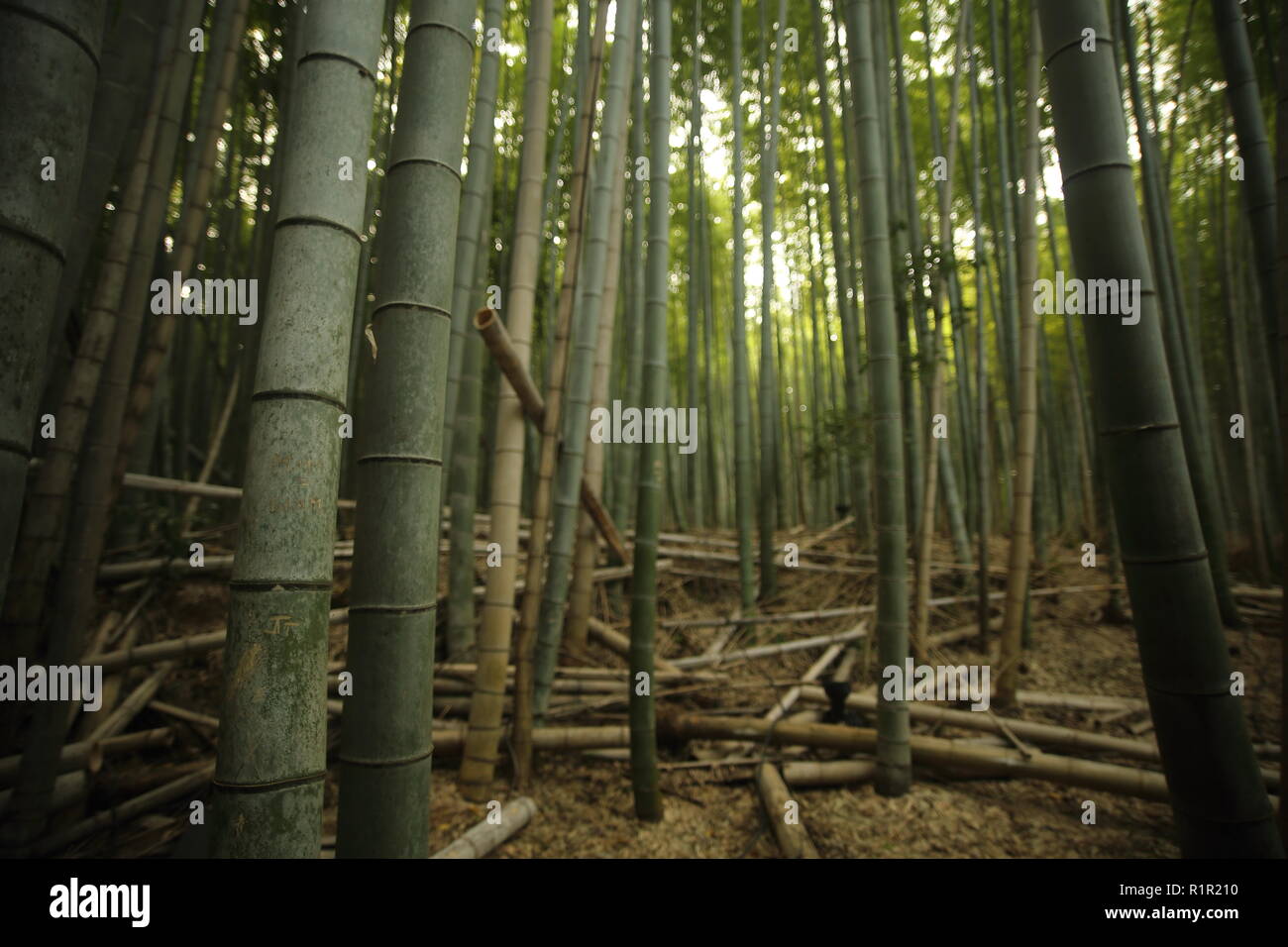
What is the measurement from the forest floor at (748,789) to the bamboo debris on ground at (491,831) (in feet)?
0.18

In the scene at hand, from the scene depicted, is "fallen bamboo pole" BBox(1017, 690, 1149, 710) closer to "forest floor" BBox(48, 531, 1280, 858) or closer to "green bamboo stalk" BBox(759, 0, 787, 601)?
"forest floor" BBox(48, 531, 1280, 858)

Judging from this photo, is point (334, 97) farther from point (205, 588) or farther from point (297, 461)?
point (205, 588)

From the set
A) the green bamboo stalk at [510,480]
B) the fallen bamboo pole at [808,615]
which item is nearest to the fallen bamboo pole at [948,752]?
the green bamboo stalk at [510,480]

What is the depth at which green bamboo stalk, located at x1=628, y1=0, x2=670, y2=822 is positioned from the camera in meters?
2.41

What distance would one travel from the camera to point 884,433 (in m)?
2.70

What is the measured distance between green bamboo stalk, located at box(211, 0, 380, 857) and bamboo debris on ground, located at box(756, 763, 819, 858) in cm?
193

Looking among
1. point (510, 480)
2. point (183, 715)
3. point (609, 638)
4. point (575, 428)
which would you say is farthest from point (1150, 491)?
point (183, 715)

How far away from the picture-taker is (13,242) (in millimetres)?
Answer: 908

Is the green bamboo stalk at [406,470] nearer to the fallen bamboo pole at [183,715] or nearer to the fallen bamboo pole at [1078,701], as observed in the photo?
the fallen bamboo pole at [183,715]

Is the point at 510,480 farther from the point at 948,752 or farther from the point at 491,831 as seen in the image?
the point at 948,752

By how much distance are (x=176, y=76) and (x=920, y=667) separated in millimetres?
4195

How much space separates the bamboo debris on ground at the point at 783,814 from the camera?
91.7 inches
